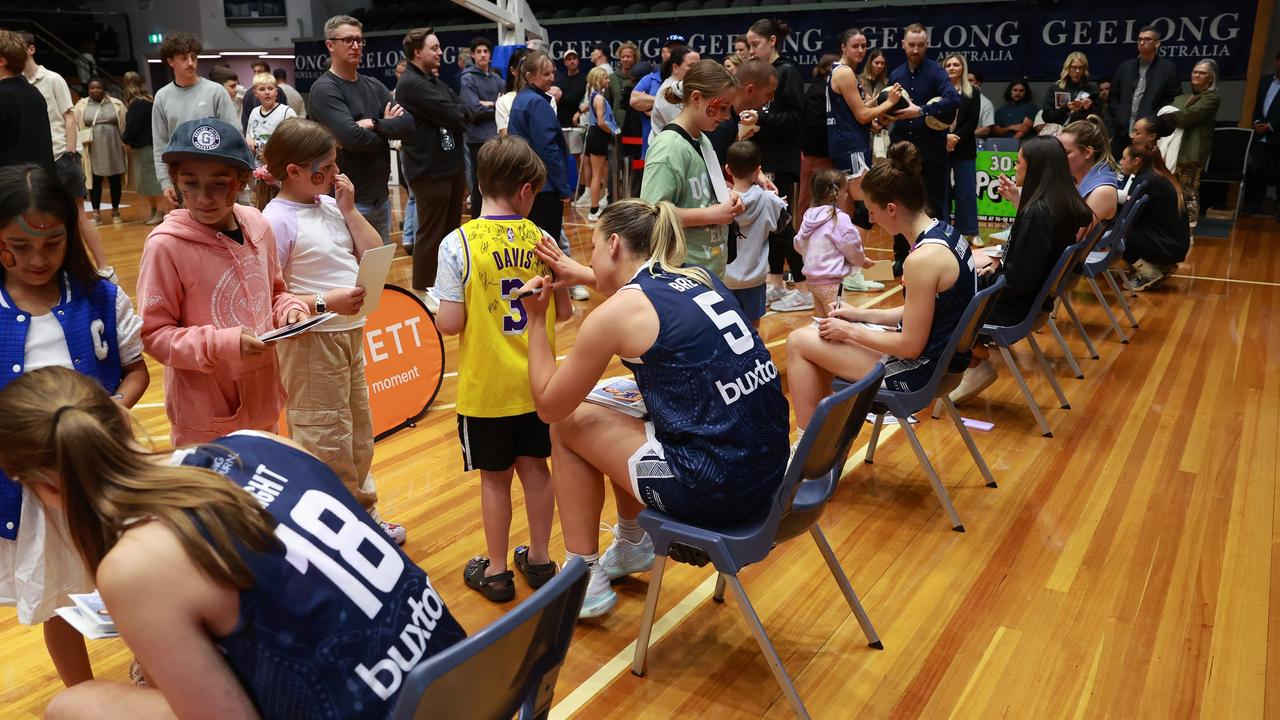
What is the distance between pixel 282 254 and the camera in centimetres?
310

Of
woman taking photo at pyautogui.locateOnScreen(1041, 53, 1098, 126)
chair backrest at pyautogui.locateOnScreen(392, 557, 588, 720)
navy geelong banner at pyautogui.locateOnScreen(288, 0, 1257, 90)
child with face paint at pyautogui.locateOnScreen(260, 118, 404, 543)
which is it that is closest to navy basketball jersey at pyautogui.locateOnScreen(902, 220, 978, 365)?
child with face paint at pyautogui.locateOnScreen(260, 118, 404, 543)

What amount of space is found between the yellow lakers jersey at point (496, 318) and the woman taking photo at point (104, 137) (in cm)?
940

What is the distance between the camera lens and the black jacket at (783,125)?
24.0ft

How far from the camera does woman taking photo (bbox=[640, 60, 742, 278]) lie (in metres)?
4.00

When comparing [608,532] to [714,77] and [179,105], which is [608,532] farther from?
[179,105]

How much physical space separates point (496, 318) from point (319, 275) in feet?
2.29

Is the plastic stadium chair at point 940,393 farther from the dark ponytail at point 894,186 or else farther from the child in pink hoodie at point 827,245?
the child in pink hoodie at point 827,245

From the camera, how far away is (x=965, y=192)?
7871mm

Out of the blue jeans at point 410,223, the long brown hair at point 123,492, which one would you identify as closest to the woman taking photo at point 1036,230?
the long brown hair at point 123,492

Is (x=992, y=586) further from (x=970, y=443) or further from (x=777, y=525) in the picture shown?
(x=777, y=525)

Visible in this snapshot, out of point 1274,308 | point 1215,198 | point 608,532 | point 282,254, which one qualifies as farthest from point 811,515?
point 1215,198

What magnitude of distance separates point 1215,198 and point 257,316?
1264 centimetres

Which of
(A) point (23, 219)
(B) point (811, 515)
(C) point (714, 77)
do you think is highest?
(C) point (714, 77)

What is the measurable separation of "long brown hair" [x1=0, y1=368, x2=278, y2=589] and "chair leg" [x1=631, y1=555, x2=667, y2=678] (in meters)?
1.40
